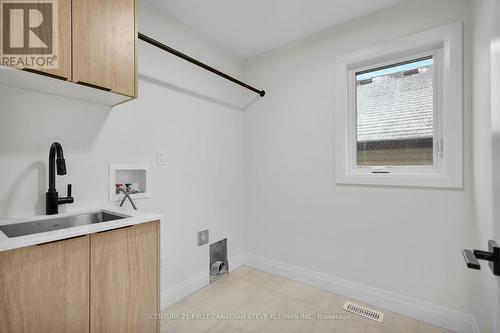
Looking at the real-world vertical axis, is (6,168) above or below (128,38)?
below

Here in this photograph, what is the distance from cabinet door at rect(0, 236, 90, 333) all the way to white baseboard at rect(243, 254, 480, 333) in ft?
5.79

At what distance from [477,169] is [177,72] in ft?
7.31

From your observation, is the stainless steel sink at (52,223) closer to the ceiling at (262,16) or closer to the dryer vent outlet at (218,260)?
the dryer vent outlet at (218,260)

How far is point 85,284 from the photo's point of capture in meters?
1.06

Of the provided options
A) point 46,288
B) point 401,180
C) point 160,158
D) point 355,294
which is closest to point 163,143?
point 160,158

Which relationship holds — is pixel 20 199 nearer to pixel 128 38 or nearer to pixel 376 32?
pixel 128 38

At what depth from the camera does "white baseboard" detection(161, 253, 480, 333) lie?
1.64 m

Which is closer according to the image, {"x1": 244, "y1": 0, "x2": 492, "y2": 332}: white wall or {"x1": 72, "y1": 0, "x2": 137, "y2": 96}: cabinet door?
{"x1": 72, "y1": 0, "x2": 137, "y2": 96}: cabinet door

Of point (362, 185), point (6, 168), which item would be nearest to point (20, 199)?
point (6, 168)

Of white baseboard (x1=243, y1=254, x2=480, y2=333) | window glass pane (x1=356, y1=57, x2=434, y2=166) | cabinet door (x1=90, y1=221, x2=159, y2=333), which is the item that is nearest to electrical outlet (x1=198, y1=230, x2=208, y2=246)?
white baseboard (x1=243, y1=254, x2=480, y2=333)

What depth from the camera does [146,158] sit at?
1817mm

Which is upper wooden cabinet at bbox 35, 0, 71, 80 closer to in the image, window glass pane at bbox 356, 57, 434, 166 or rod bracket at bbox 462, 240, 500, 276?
rod bracket at bbox 462, 240, 500, 276

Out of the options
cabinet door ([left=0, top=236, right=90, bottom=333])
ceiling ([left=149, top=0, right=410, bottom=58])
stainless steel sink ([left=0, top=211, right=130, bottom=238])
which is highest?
ceiling ([left=149, top=0, right=410, bottom=58])

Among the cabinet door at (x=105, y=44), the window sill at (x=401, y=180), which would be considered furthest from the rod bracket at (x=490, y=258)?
the cabinet door at (x=105, y=44)
